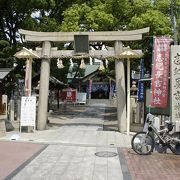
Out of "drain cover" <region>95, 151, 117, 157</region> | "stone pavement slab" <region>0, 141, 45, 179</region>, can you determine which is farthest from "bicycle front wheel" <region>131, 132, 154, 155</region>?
"stone pavement slab" <region>0, 141, 45, 179</region>

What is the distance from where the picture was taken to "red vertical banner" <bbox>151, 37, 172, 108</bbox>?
14.1m

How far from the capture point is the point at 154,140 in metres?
12.4

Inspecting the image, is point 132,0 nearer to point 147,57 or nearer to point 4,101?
point 147,57

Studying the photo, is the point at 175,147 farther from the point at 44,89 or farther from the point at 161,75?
the point at 44,89

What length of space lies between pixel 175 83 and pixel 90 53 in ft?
19.7

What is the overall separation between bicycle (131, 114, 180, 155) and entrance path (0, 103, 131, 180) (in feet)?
2.18

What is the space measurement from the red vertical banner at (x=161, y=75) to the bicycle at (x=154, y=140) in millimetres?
1685

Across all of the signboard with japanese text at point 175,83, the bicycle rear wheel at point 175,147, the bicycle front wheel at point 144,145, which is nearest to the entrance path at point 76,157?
the bicycle front wheel at point 144,145

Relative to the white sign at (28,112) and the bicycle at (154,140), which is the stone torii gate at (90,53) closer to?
the white sign at (28,112)

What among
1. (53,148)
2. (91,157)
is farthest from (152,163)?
A: (53,148)

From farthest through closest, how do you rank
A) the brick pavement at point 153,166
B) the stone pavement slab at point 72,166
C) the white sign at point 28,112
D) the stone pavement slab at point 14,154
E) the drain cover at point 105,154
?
the white sign at point 28,112
the drain cover at point 105,154
the stone pavement slab at point 14,154
the brick pavement at point 153,166
the stone pavement slab at point 72,166

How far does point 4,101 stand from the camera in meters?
18.9

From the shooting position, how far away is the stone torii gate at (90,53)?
1811 centimetres

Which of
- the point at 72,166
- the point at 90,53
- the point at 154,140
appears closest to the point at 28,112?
the point at 90,53
